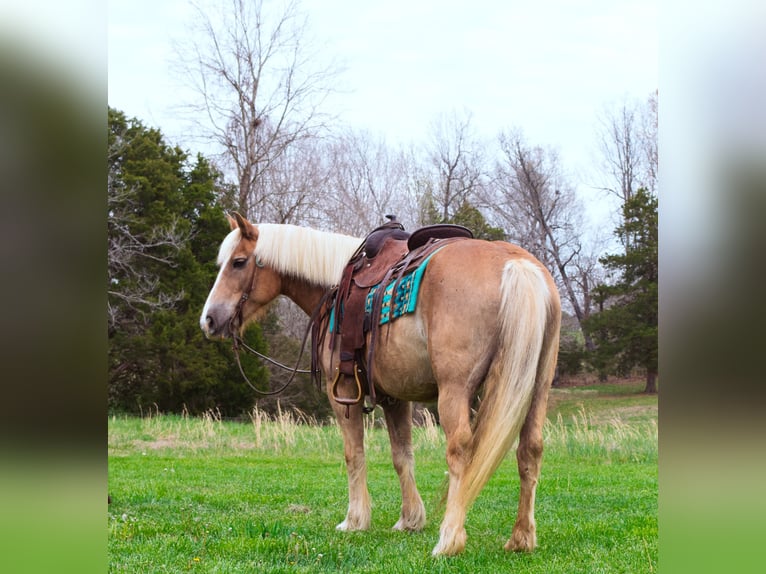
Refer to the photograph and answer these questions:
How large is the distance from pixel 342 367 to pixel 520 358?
1619mm

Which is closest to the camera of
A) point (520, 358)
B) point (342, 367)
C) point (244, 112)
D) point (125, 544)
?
point (520, 358)

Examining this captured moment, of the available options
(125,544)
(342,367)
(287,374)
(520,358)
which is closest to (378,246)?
(342,367)

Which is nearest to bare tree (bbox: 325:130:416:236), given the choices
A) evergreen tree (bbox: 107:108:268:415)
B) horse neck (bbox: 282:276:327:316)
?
evergreen tree (bbox: 107:108:268:415)

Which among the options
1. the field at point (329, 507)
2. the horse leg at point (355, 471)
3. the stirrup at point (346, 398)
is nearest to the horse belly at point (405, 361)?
the stirrup at point (346, 398)

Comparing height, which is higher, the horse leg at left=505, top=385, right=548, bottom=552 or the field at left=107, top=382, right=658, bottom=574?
the horse leg at left=505, top=385, right=548, bottom=552

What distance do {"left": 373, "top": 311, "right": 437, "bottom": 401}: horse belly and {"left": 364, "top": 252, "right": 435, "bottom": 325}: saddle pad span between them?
0.05 metres

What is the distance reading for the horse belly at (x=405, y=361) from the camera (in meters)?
4.71

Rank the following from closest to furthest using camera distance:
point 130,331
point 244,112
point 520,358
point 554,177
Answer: point 520,358 → point 130,331 → point 244,112 → point 554,177

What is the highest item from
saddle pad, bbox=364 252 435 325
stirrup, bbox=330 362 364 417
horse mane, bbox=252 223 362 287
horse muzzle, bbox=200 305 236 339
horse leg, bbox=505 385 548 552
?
horse mane, bbox=252 223 362 287

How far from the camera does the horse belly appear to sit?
15.4 ft

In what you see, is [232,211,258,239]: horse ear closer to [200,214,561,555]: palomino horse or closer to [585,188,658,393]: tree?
[200,214,561,555]: palomino horse
